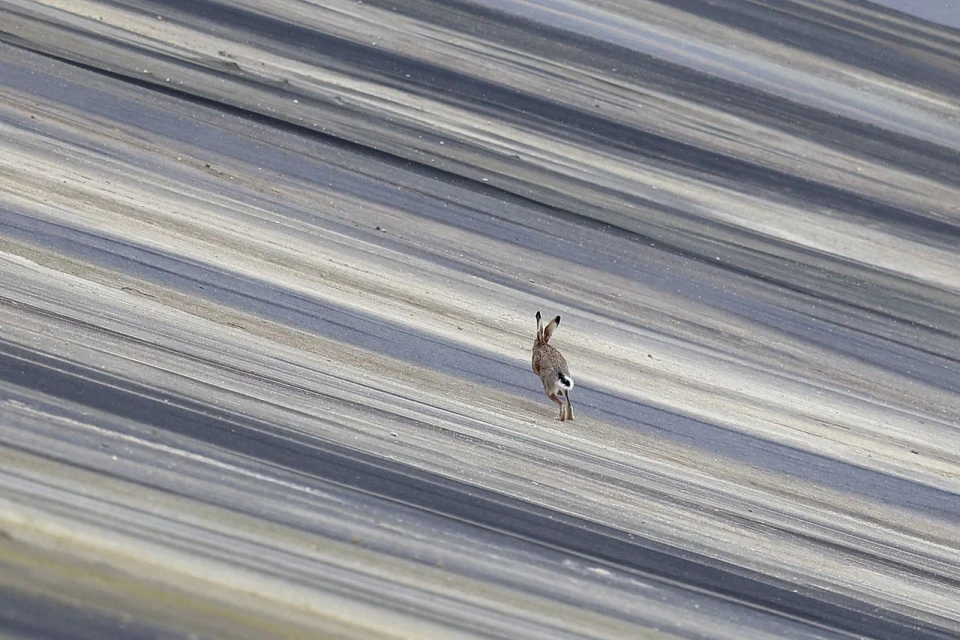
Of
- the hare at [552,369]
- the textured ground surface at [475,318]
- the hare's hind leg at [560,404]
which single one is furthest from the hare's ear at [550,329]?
the hare's hind leg at [560,404]

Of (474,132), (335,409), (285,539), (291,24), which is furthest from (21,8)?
(285,539)

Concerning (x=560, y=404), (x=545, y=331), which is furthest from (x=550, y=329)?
(x=560, y=404)

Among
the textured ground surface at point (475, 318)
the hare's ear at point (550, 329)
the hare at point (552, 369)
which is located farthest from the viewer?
the hare's ear at point (550, 329)

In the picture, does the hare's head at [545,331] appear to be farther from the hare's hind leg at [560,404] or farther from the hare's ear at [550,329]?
the hare's hind leg at [560,404]

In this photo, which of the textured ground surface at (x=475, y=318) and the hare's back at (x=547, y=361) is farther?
the hare's back at (x=547, y=361)

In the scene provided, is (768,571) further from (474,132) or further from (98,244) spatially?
(98,244)
